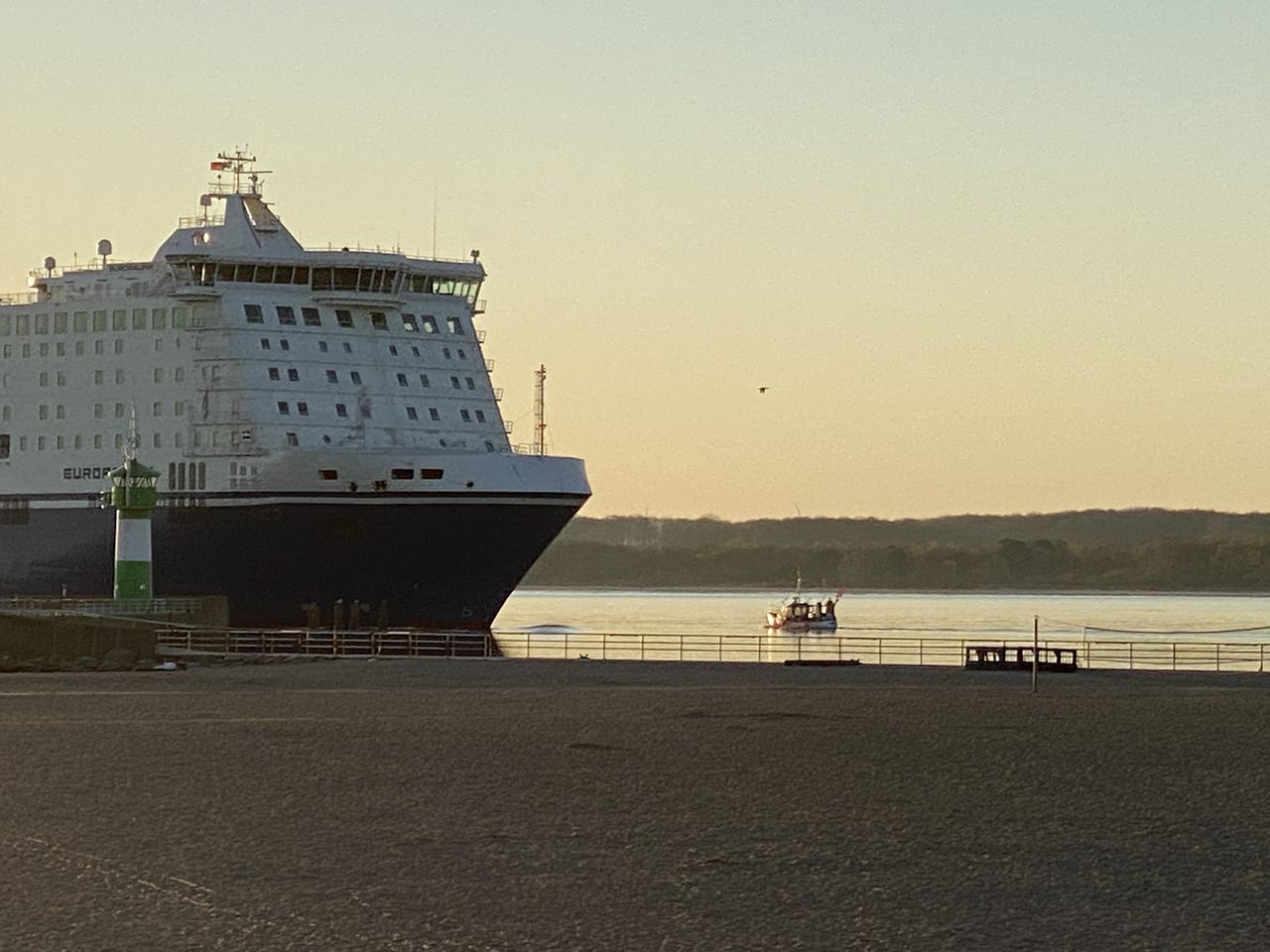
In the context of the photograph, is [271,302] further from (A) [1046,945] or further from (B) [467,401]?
(A) [1046,945]

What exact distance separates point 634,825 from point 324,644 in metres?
34.1

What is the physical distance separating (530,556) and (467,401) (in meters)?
5.33

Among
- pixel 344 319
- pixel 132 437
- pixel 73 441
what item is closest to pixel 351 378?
pixel 344 319

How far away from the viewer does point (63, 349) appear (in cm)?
6681

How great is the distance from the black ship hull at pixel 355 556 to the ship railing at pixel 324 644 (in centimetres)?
456

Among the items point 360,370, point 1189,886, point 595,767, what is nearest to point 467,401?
point 360,370

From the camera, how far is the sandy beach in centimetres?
1436

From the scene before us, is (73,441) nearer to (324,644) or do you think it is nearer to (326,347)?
(326,347)

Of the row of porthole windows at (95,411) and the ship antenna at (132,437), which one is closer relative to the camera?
the ship antenna at (132,437)

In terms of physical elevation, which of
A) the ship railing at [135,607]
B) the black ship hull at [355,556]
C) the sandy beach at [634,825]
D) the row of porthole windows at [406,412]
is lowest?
the sandy beach at [634,825]

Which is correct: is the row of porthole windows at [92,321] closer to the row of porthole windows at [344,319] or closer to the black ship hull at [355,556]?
the row of porthole windows at [344,319]

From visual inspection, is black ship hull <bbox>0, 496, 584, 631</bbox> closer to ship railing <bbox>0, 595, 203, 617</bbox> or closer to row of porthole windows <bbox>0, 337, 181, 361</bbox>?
ship railing <bbox>0, 595, 203, 617</bbox>

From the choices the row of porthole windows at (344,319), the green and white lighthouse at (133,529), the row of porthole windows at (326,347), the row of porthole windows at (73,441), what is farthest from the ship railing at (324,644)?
the row of porthole windows at (344,319)

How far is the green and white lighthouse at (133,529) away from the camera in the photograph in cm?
5634
